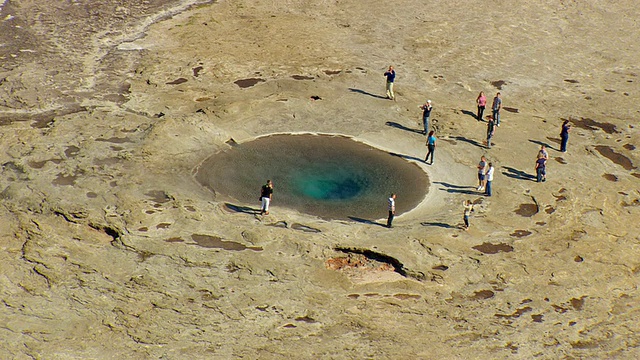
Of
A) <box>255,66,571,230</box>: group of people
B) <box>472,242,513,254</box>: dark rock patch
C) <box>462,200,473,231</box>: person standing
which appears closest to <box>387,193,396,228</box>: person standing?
<box>255,66,571,230</box>: group of people

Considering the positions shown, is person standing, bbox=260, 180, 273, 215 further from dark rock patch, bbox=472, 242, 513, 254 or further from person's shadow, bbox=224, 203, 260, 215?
dark rock patch, bbox=472, 242, 513, 254

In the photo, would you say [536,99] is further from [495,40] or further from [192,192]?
[192,192]

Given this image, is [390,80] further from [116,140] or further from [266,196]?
[116,140]

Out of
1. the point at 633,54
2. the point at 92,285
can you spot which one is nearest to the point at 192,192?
the point at 92,285

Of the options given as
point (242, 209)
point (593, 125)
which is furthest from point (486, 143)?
point (242, 209)

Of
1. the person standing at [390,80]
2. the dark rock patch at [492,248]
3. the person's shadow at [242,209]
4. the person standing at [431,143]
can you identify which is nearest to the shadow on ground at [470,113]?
the person standing at [390,80]
